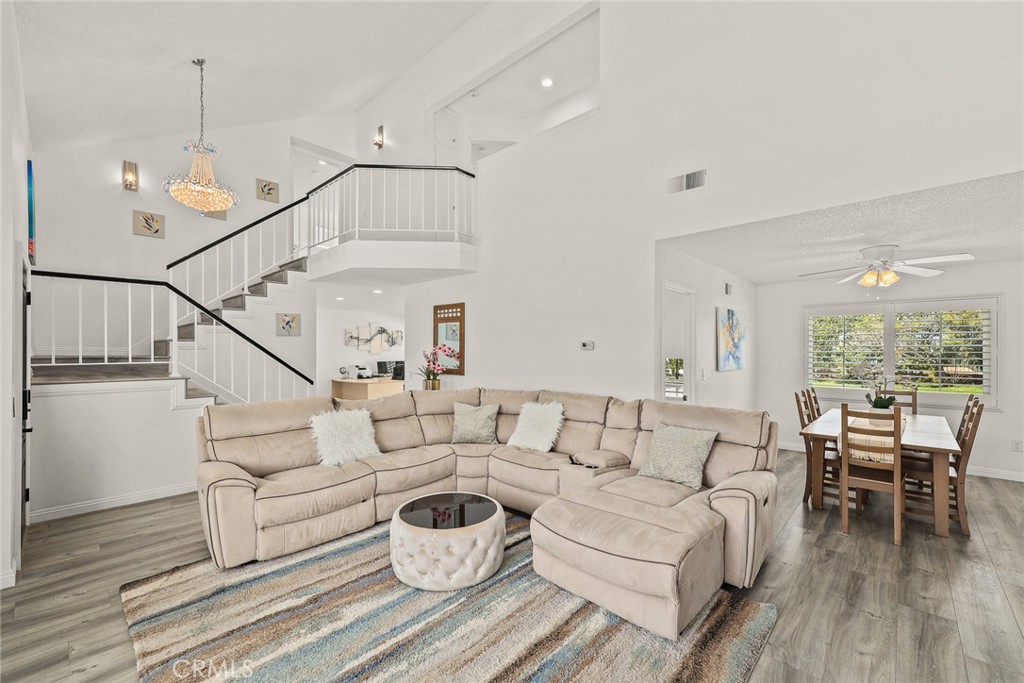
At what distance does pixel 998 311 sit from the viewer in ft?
16.3

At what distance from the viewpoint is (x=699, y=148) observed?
3.80 meters

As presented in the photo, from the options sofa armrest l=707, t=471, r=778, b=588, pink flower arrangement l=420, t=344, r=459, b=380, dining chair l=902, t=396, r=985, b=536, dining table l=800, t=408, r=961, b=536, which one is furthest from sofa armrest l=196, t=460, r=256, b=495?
dining chair l=902, t=396, r=985, b=536

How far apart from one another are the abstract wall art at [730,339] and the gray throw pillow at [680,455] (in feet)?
7.73

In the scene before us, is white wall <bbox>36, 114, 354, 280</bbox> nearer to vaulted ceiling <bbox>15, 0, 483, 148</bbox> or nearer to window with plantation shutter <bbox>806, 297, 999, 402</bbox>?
vaulted ceiling <bbox>15, 0, 483, 148</bbox>

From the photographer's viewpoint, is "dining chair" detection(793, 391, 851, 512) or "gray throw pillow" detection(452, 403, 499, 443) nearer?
"dining chair" detection(793, 391, 851, 512)

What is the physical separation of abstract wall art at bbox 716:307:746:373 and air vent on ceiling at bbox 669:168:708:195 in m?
1.93

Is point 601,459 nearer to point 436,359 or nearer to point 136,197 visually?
point 436,359

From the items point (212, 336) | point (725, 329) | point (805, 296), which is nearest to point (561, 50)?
point (725, 329)

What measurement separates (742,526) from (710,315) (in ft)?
10.2

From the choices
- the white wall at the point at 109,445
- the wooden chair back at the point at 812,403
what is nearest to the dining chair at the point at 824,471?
the wooden chair back at the point at 812,403

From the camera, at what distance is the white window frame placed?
4.96 m

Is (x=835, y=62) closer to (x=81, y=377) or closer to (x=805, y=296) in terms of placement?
(x=805, y=296)

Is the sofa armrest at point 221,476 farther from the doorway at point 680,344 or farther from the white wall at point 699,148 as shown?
the doorway at point 680,344

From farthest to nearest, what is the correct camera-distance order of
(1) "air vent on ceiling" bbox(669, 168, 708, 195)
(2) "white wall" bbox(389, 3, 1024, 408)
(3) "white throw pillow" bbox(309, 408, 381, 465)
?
(1) "air vent on ceiling" bbox(669, 168, 708, 195) < (3) "white throw pillow" bbox(309, 408, 381, 465) < (2) "white wall" bbox(389, 3, 1024, 408)
